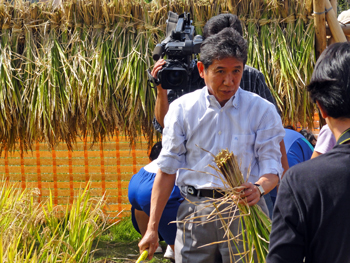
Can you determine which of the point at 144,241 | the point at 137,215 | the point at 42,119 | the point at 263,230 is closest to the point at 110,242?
the point at 137,215

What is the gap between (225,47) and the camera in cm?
165

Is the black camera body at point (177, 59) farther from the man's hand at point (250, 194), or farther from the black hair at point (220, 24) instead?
the man's hand at point (250, 194)

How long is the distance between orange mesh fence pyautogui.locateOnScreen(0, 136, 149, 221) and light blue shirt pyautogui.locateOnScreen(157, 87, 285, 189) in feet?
9.20

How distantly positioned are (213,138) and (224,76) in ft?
0.93

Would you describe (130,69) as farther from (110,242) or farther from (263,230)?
(263,230)

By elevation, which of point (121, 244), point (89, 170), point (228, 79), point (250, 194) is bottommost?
point (121, 244)

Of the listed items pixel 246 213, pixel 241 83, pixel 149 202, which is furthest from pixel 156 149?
pixel 246 213

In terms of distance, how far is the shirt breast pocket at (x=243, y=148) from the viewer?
1663mm

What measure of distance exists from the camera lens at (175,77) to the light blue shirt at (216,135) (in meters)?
0.30

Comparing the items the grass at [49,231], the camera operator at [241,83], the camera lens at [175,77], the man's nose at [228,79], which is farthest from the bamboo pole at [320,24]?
the grass at [49,231]

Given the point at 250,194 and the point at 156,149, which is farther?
the point at 156,149

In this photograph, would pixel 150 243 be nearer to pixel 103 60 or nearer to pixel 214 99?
pixel 214 99

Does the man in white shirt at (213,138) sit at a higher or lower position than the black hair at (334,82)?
lower

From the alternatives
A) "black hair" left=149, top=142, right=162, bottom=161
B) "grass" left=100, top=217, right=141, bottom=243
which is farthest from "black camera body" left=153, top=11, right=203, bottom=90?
"grass" left=100, top=217, right=141, bottom=243
